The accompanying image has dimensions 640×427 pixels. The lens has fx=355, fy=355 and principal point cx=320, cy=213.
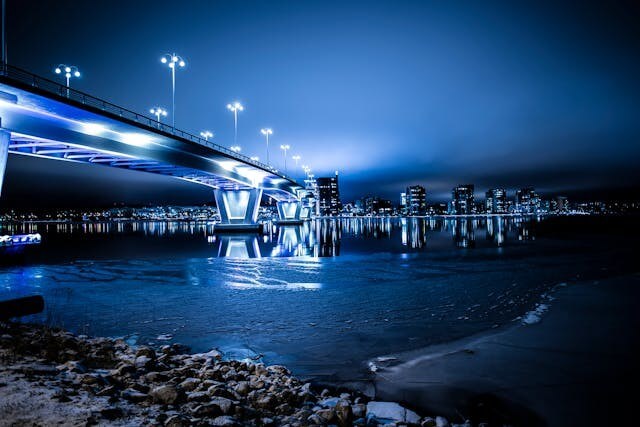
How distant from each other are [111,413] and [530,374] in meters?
6.29

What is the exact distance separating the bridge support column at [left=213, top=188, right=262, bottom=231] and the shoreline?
57.9 meters

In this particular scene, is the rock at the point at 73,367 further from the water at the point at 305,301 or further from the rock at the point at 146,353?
the water at the point at 305,301

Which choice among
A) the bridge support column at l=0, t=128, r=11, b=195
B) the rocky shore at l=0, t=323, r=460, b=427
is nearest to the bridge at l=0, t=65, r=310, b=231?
the bridge support column at l=0, t=128, r=11, b=195

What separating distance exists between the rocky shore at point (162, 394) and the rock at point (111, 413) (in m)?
0.01

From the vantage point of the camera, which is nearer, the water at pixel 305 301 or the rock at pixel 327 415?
the rock at pixel 327 415

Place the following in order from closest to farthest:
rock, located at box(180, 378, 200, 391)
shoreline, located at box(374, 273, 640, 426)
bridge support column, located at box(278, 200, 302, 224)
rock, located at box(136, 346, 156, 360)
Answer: shoreline, located at box(374, 273, 640, 426)
rock, located at box(180, 378, 200, 391)
rock, located at box(136, 346, 156, 360)
bridge support column, located at box(278, 200, 302, 224)

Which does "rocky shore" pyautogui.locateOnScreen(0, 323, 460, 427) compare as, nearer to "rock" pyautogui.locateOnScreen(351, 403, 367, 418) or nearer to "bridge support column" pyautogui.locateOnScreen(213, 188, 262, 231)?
"rock" pyautogui.locateOnScreen(351, 403, 367, 418)

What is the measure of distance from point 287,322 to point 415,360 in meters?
3.86

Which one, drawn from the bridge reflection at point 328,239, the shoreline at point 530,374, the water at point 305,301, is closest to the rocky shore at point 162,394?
the shoreline at point 530,374

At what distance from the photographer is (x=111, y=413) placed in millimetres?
4211

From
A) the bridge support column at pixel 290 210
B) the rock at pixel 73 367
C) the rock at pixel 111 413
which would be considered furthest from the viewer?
the bridge support column at pixel 290 210

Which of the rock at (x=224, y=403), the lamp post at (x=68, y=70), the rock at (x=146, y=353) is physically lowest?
the rock at (x=146, y=353)

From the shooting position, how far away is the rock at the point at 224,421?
4121 mm

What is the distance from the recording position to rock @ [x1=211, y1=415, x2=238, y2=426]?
4.12m
